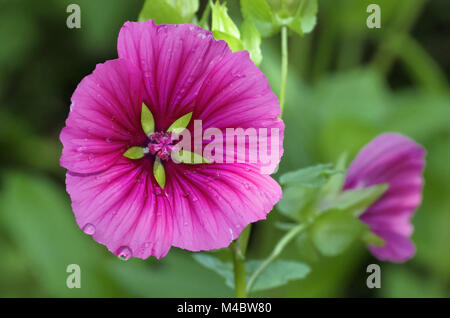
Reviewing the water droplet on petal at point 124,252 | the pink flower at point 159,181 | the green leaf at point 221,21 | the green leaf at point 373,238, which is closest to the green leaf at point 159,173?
the pink flower at point 159,181

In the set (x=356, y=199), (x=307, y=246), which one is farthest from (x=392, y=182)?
(x=307, y=246)

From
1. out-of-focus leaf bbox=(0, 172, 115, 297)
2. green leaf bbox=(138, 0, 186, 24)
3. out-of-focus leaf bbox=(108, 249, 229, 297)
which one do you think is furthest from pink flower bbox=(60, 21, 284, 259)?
out-of-focus leaf bbox=(0, 172, 115, 297)

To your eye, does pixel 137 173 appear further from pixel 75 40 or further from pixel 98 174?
pixel 75 40

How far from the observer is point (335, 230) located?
3.87 ft

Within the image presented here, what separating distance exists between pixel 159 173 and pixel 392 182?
0.49 metres

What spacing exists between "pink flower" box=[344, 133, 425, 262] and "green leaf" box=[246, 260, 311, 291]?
0.21 meters

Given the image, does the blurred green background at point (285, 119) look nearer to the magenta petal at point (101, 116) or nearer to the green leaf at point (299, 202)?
the green leaf at point (299, 202)

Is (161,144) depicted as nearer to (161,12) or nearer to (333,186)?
(161,12)

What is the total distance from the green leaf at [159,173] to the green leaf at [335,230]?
35 centimetres

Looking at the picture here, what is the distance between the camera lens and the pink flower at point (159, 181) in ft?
2.87

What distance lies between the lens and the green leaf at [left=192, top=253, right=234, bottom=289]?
1107 millimetres

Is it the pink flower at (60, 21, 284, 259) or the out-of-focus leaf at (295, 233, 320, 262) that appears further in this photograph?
the out-of-focus leaf at (295, 233, 320, 262)

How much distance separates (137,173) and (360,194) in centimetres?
44

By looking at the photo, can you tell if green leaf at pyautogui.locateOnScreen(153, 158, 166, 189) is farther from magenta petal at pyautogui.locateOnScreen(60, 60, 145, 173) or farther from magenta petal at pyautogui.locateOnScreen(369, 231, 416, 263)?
magenta petal at pyautogui.locateOnScreen(369, 231, 416, 263)
